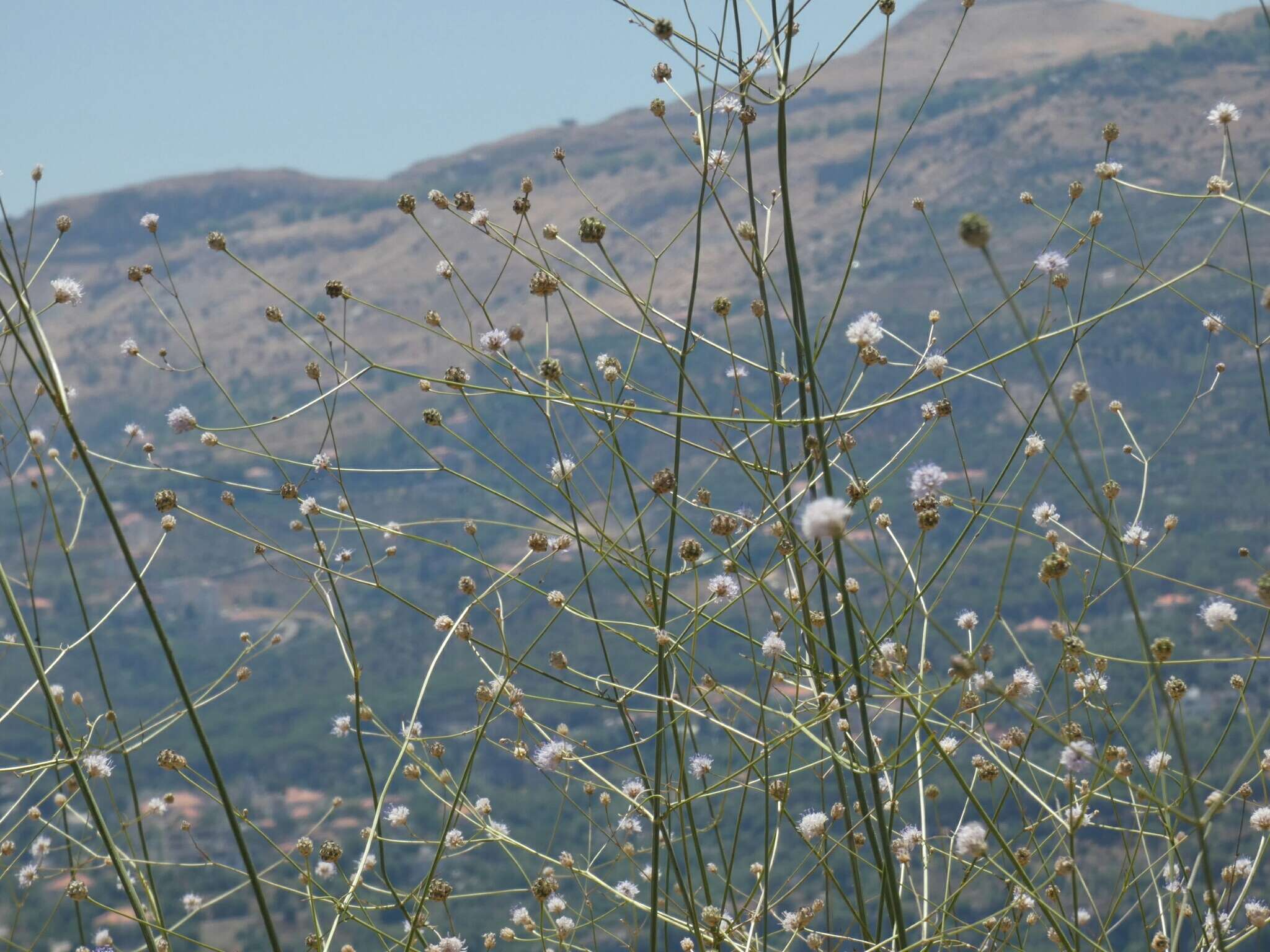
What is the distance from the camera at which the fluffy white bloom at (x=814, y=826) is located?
165cm

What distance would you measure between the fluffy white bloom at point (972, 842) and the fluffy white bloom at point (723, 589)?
2.11 feet

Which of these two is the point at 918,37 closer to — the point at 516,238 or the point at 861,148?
the point at 861,148

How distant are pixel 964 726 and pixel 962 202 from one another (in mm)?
81943

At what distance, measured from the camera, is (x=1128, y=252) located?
61.6m

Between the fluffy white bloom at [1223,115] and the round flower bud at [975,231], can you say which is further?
the fluffy white bloom at [1223,115]

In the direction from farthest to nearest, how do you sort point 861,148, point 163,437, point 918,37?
point 918,37 → point 861,148 → point 163,437

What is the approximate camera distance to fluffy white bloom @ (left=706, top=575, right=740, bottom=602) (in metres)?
1.77

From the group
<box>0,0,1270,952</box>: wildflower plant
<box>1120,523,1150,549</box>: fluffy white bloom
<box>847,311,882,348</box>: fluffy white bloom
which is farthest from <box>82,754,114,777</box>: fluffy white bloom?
<box>1120,523,1150,549</box>: fluffy white bloom

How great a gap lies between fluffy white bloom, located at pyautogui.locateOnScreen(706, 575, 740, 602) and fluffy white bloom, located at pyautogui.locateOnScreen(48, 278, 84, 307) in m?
1.15

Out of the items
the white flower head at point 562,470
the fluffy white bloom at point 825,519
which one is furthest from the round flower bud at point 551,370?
the fluffy white bloom at point 825,519

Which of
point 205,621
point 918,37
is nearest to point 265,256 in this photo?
point 205,621

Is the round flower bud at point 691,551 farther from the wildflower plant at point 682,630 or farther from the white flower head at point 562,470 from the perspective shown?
the white flower head at point 562,470

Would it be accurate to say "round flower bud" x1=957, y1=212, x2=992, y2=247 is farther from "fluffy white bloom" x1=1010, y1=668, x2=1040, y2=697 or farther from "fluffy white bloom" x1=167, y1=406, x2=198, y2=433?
"fluffy white bloom" x1=167, y1=406, x2=198, y2=433

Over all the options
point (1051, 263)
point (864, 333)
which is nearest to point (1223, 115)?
point (1051, 263)
